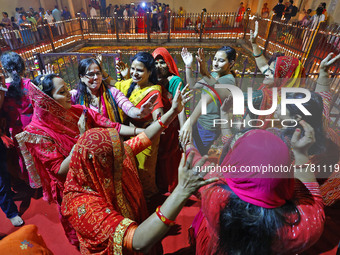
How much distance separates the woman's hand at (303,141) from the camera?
3.93 ft

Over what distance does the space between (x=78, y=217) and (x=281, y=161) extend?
1.14m

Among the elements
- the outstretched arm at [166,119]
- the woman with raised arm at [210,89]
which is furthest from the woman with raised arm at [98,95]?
the woman with raised arm at [210,89]

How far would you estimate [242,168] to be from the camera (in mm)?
968

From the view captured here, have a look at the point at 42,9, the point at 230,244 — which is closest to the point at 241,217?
the point at 230,244

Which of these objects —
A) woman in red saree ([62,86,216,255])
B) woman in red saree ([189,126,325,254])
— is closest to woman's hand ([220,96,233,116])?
woman in red saree ([189,126,325,254])

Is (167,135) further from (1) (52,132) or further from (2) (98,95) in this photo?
(1) (52,132)

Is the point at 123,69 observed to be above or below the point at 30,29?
below

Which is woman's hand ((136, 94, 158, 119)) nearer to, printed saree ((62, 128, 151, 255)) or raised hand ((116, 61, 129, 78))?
printed saree ((62, 128, 151, 255))

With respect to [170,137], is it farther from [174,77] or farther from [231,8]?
[231,8]

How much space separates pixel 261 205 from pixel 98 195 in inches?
36.4

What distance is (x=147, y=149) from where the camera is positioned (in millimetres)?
2219

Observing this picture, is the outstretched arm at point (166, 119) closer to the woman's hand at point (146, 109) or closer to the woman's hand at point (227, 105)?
the woman's hand at point (146, 109)

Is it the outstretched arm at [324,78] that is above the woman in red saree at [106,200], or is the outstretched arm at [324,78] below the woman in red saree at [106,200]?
above

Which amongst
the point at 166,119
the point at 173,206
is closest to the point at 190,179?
the point at 173,206
